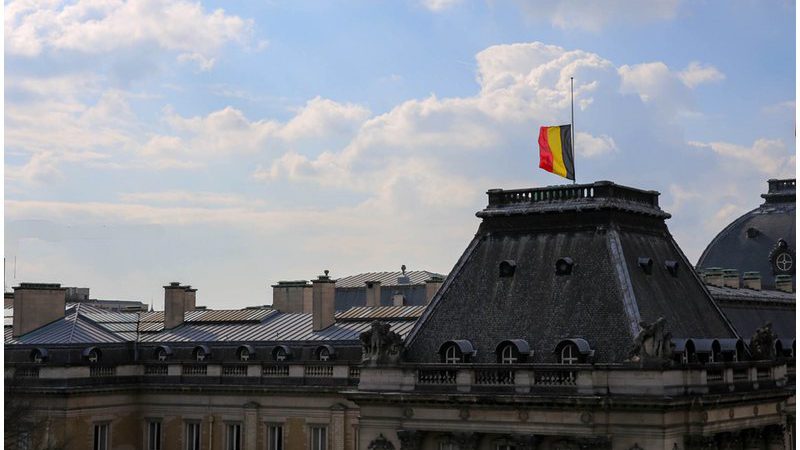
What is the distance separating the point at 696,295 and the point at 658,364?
10491 millimetres

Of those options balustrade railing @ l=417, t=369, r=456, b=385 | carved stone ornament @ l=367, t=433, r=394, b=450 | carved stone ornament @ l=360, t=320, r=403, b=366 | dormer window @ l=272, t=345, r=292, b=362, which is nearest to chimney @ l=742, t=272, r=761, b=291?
dormer window @ l=272, t=345, r=292, b=362

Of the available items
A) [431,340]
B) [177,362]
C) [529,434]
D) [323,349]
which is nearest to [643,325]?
[529,434]

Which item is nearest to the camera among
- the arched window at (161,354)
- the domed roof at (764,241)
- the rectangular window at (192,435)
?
the rectangular window at (192,435)

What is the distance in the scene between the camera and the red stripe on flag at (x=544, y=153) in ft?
232

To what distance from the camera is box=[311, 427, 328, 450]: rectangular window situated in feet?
263

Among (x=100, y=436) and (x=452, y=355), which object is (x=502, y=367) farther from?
(x=100, y=436)

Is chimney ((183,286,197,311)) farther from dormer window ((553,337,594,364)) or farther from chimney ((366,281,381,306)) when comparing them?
dormer window ((553,337,594,364))

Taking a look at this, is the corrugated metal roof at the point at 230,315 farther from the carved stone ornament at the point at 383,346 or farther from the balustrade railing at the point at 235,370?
the carved stone ornament at the point at 383,346

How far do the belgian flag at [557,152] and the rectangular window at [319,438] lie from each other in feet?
65.0

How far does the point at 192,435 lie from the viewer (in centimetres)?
8500

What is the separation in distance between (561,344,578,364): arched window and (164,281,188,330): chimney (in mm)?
37449

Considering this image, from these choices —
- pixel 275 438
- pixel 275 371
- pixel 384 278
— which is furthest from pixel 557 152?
pixel 384 278

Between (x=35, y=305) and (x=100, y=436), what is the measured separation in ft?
38.6

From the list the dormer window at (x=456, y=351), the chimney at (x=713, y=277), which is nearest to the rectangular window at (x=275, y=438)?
the dormer window at (x=456, y=351)
